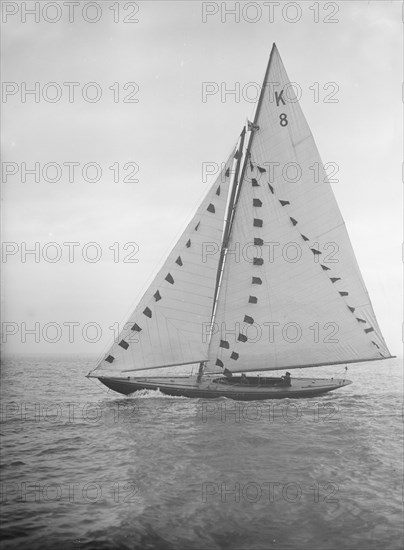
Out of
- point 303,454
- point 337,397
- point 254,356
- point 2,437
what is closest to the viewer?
point 303,454

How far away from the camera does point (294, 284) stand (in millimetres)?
29953

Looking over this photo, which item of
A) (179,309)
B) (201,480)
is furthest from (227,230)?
(201,480)

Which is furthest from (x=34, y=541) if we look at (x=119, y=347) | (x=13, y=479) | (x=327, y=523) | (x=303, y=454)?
(x=119, y=347)

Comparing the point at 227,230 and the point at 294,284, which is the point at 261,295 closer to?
the point at 294,284

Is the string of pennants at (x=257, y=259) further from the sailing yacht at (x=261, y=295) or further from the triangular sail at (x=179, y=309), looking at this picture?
the triangular sail at (x=179, y=309)

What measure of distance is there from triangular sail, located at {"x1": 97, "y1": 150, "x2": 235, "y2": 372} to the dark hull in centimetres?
149

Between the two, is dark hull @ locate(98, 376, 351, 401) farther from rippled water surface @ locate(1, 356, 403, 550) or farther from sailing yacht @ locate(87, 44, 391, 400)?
rippled water surface @ locate(1, 356, 403, 550)

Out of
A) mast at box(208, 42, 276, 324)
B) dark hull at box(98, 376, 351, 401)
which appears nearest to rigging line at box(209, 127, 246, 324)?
mast at box(208, 42, 276, 324)

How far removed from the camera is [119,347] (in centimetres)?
2866

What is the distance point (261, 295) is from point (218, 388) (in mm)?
7000

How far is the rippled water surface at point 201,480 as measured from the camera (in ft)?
33.7

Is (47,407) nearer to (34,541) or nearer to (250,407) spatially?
(250,407)

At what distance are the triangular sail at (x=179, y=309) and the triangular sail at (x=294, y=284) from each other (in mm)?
1691

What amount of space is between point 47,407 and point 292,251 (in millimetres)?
20664
